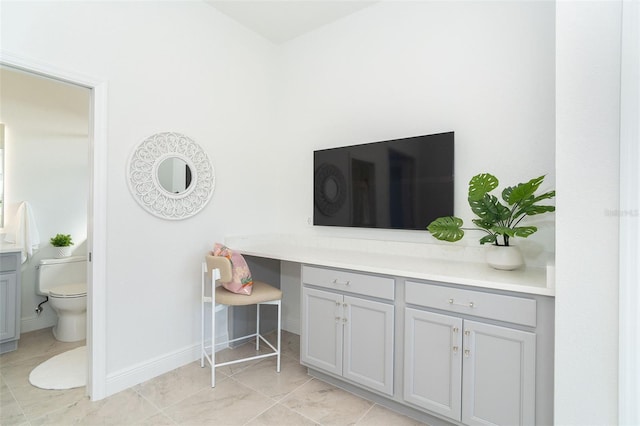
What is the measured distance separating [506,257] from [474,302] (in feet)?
1.24

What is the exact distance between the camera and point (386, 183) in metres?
2.56

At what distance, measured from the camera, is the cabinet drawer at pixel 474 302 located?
1524mm

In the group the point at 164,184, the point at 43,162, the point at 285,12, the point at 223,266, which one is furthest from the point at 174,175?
the point at 43,162

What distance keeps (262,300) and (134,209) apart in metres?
1.13

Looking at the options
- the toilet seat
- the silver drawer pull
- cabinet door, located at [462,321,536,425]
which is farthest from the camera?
the toilet seat

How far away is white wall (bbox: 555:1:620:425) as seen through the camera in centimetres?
133

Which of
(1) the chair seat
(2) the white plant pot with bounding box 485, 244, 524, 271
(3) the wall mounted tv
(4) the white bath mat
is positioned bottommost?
(4) the white bath mat

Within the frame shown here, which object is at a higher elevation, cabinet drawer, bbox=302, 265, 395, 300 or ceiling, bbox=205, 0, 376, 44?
ceiling, bbox=205, 0, 376, 44

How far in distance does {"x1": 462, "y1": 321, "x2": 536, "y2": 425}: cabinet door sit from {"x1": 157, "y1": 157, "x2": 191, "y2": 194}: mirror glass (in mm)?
2227

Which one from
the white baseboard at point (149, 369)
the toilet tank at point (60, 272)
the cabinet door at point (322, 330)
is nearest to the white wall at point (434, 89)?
the cabinet door at point (322, 330)

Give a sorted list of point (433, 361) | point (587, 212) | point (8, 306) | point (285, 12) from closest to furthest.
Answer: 1. point (587, 212)
2. point (433, 361)
3. point (8, 306)
4. point (285, 12)

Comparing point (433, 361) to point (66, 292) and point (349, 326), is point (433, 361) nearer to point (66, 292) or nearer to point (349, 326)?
point (349, 326)

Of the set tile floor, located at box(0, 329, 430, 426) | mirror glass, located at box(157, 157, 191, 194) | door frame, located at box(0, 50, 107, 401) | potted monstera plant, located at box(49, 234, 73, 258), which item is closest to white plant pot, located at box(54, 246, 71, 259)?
potted monstera plant, located at box(49, 234, 73, 258)

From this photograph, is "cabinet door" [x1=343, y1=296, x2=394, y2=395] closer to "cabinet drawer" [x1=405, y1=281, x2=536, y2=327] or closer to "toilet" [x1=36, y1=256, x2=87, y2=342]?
"cabinet drawer" [x1=405, y1=281, x2=536, y2=327]
